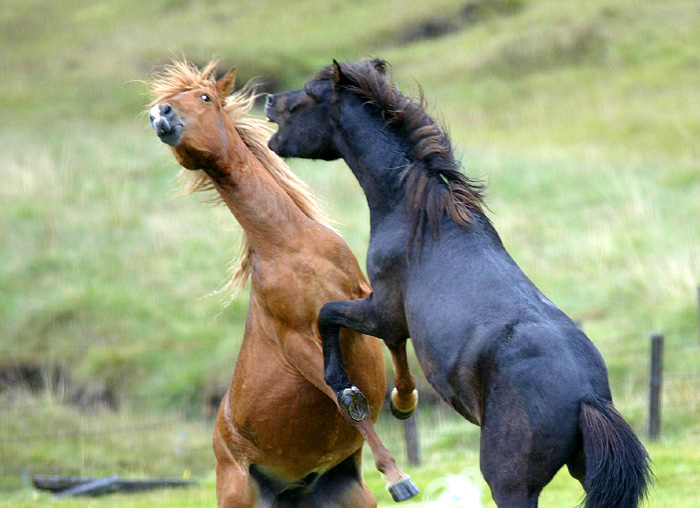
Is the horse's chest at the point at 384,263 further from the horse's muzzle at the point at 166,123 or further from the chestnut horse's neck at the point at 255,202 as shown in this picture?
the horse's muzzle at the point at 166,123

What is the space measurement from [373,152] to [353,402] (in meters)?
1.22

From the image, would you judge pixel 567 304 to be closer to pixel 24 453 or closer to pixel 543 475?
pixel 24 453

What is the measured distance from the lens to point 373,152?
464 cm

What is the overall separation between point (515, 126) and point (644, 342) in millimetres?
13650

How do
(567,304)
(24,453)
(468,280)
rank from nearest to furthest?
(468,280) < (24,453) < (567,304)

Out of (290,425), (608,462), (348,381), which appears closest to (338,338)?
(348,381)

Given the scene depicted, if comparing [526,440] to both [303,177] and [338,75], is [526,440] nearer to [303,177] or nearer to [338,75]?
[338,75]

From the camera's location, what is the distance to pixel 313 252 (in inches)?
200

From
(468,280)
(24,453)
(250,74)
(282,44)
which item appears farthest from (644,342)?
(282,44)

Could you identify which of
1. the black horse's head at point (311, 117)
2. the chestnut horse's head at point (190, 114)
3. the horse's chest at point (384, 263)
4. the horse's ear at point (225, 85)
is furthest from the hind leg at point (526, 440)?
the horse's ear at point (225, 85)

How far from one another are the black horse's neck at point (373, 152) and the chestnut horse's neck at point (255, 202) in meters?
0.55

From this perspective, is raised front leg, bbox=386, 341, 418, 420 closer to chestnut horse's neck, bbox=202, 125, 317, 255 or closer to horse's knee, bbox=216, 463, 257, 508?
chestnut horse's neck, bbox=202, 125, 317, 255

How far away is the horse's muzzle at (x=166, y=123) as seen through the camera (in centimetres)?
484

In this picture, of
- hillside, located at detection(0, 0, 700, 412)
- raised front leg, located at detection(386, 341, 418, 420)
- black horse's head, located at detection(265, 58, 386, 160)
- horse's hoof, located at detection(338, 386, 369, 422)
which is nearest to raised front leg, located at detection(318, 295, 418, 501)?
horse's hoof, located at detection(338, 386, 369, 422)
